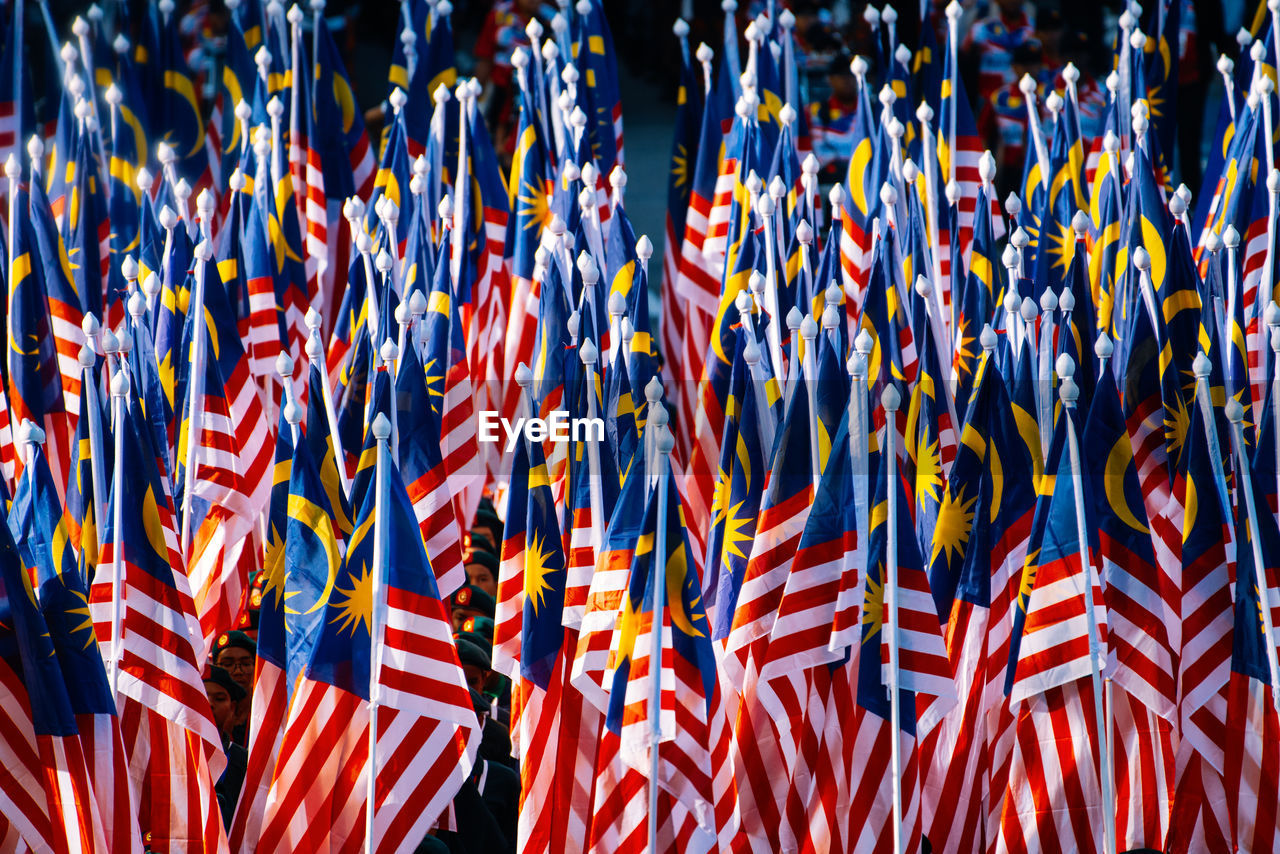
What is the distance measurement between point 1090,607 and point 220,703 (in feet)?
15.8

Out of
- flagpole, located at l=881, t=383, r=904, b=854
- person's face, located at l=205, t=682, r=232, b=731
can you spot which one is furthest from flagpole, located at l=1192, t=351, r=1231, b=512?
person's face, located at l=205, t=682, r=232, b=731

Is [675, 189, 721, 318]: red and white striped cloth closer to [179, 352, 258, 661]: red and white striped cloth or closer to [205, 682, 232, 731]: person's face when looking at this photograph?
[179, 352, 258, 661]: red and white striped cloth

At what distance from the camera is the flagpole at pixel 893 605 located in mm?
8461

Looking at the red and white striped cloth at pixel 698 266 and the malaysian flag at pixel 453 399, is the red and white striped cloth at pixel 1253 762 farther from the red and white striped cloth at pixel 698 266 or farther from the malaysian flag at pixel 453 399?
the red and white striped cloth at pixel 698 266

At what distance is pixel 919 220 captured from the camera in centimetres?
1322

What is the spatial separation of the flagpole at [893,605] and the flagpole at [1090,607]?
887 millimetres

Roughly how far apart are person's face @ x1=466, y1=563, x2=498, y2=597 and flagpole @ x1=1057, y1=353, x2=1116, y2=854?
14.2ft

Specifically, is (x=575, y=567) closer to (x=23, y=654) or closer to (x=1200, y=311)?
(x=23, y=654)

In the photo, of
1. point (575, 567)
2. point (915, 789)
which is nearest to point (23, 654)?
point (575, 567)

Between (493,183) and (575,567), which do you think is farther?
(493,183)

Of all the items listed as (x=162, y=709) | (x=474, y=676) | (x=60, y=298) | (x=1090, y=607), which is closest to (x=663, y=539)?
(x=474, y=676)

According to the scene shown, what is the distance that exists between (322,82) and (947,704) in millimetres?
9833

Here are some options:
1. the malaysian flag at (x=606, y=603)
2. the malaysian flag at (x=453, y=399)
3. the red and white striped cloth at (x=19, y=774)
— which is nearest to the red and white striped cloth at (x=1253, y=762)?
the malaysian flag at (x=606, y=603)

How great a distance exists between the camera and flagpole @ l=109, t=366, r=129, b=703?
8914mm
